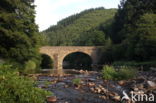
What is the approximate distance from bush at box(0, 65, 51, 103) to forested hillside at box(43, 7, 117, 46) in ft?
180

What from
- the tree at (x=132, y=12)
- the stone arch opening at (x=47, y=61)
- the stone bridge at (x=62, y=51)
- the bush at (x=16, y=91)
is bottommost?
the bush at (x=16, y=91)

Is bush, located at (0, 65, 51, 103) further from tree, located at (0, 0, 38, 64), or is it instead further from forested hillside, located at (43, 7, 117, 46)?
forested hillside, located at (43, 7, 117, 46)

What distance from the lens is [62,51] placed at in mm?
50312

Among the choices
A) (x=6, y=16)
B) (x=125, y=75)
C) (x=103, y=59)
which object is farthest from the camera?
(x=103, y=59)

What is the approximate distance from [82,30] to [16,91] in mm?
115856

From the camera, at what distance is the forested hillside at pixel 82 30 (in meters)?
63.5

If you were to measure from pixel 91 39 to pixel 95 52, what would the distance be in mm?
11464

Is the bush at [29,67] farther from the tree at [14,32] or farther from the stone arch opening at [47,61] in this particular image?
the stone arch opening at [47,61]

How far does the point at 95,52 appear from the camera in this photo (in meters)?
51.7

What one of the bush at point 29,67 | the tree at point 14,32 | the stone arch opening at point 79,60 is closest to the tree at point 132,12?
the stone arch opening at point 79,60

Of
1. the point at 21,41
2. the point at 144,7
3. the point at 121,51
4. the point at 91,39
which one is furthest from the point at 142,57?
the point at 91,39

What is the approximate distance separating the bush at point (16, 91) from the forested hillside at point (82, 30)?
54732 millimetres

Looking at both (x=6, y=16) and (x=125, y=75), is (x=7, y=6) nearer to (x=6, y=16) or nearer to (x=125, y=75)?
(x=6, y=16)

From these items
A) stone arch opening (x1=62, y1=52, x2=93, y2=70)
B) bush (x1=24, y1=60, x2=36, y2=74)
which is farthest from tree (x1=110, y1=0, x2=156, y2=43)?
bush (x1=24, y1=60, x2=36, y2=74)
